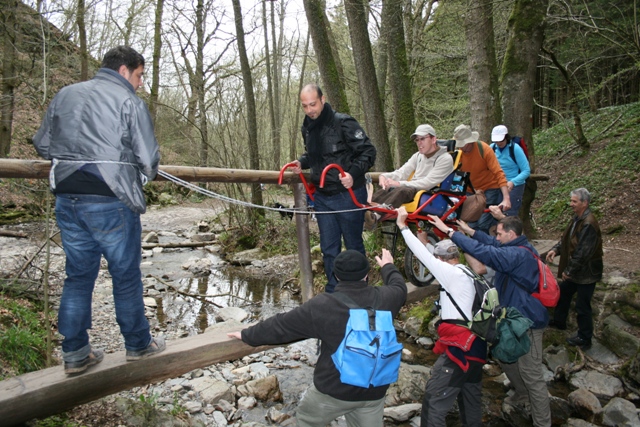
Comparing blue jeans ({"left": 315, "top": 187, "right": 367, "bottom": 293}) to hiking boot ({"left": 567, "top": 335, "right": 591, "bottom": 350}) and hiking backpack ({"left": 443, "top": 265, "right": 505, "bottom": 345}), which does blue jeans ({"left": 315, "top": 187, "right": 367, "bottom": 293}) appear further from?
hiking boot ({"left": 567, "top": 335, "right": 591, "bottom": 350})

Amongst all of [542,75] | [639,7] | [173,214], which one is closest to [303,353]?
[173,214]

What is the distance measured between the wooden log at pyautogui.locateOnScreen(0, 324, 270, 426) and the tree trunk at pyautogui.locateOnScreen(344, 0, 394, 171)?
488cm

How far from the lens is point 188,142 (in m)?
11.1

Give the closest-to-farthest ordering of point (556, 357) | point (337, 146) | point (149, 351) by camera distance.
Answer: point (149, 351) < point (337, 146) < point (556, 357)

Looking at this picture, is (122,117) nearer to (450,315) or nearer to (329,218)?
(329,218)

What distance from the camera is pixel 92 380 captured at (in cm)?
308

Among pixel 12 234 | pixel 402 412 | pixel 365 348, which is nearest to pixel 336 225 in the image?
pixel 365 348

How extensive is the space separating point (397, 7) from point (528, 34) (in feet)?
7.57

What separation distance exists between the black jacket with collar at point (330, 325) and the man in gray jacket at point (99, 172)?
3.48 ft

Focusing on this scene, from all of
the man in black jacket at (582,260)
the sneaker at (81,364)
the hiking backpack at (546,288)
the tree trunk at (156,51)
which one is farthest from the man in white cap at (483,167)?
the tree trunk at (156,51)

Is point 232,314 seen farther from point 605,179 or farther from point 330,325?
point 605,179

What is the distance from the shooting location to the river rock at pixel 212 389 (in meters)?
4.30

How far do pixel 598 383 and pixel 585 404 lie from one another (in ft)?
2.37

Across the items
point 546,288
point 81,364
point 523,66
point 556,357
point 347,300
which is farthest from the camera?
point 523,66
